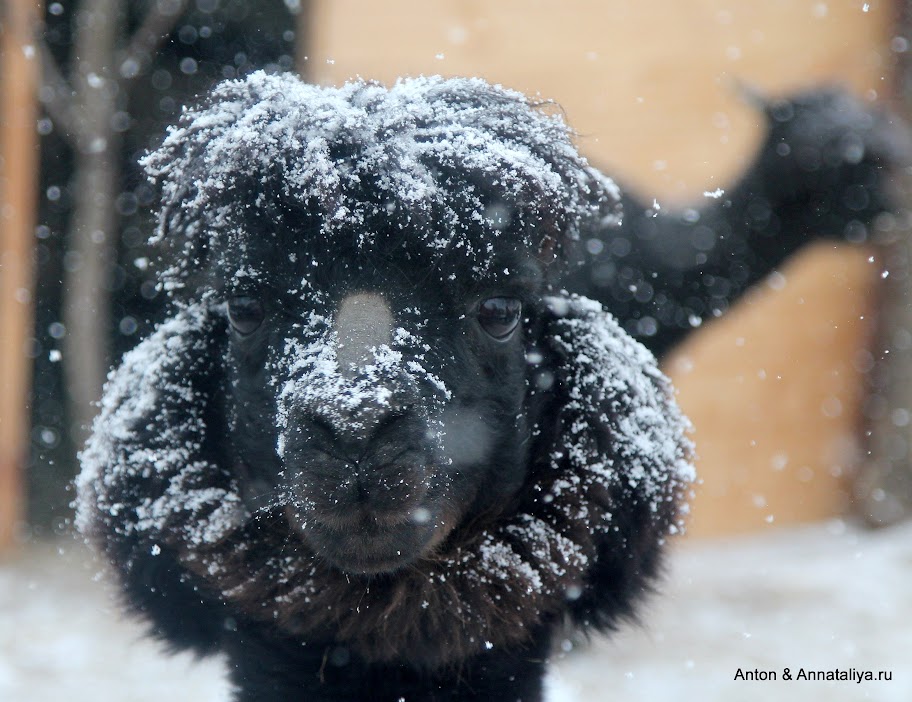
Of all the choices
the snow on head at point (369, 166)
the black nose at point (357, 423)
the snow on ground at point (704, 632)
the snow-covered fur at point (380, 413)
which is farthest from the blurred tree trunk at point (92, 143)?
the black nose at point (357, 423)

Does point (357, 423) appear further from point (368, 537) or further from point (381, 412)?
point (368, 537)

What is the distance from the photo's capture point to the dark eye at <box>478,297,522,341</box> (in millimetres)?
1729

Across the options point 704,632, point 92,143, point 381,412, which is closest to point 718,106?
point 704,632

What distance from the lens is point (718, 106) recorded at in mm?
4785

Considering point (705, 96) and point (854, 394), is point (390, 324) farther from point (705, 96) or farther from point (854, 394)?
point (854, 394)

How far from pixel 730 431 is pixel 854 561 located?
969 millimetres

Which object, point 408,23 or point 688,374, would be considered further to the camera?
point 688,374

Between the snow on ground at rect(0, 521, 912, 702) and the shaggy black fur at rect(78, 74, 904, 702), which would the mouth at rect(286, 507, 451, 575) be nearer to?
the shaggy black fur at rect(78, 74, 904, 702)

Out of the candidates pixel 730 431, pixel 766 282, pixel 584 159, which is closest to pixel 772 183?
pixel 766 282

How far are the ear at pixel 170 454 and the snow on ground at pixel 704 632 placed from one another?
162 cm

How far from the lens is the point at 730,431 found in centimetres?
511

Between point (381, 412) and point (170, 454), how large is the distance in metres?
0.67

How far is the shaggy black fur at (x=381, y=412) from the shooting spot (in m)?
1.56

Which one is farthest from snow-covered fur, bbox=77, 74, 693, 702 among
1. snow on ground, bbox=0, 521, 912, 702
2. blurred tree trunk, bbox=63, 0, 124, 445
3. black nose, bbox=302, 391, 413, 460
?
blurred tree trunk, bbox=63, 0, 124, 445
